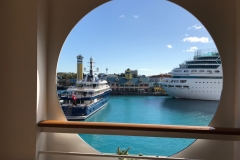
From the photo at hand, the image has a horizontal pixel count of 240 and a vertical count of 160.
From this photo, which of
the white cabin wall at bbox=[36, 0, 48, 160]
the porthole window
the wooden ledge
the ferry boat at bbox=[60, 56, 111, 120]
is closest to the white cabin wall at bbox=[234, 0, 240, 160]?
the wooden ledge

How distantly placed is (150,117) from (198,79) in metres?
0.53

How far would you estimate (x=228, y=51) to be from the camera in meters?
1.40

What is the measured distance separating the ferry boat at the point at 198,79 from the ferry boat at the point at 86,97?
547 millimetres

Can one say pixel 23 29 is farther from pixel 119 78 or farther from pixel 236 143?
pixel 236 143

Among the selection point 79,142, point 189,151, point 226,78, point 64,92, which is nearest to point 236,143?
point 189,151

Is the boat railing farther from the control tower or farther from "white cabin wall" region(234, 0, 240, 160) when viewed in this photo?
the control tower

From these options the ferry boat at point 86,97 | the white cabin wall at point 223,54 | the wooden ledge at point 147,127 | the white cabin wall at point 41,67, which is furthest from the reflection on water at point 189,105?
the white cabin wall at point 41,67

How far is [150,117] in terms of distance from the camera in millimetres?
1658

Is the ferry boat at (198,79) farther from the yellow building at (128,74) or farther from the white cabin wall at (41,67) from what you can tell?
the white cabin wall at (41,67)

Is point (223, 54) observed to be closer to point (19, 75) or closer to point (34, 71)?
point (34, 71)

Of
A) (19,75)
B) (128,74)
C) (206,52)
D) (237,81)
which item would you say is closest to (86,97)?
(128,74)

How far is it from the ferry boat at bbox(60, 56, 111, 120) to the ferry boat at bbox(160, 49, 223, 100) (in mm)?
547

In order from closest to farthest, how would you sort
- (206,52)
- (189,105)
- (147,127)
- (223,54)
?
→ 1. (147,127)
2. (223,54)
3. (206,52)
4. (189,105)

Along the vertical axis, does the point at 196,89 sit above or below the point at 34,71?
below
